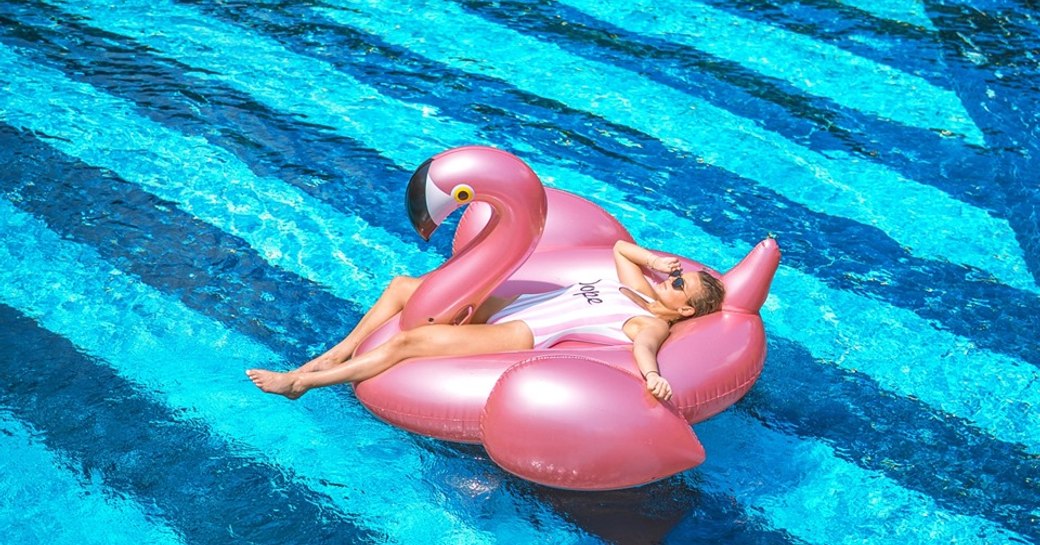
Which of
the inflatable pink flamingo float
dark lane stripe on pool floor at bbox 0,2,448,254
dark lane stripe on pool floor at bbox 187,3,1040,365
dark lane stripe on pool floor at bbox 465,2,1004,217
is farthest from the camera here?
dark lane stripe on pool floor at bbox 465,2,1004,217

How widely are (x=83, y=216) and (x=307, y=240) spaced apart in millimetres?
1015

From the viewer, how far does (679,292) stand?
158 inches

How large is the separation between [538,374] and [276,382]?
93 cm

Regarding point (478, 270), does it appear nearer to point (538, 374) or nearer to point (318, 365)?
point (538, 374)

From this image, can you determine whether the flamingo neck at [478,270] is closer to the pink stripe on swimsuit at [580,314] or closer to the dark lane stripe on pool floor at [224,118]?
the pink stripe on swimsuit at [580,314]

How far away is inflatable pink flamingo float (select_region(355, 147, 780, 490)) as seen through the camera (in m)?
3.55

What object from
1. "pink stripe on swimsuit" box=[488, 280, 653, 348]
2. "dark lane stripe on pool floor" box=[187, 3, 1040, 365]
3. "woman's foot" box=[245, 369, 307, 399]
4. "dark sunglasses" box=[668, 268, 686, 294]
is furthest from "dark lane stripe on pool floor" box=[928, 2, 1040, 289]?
"woman's foot" box=[245, 369, 307, 399]

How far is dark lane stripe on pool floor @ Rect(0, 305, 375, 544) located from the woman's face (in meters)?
1.27

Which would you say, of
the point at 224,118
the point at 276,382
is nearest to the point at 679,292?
the point at 276,382

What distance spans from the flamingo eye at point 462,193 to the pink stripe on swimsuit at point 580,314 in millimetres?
492

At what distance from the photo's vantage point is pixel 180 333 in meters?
4.58

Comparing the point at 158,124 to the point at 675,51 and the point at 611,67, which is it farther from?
the point at 675,51

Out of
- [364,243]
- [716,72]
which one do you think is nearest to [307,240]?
[364,243]

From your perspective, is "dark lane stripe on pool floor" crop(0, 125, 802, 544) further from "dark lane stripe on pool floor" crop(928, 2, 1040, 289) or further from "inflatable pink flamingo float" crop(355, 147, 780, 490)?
"dark lane stripe on pool floor" crop(928, 2, 1040, 289)
